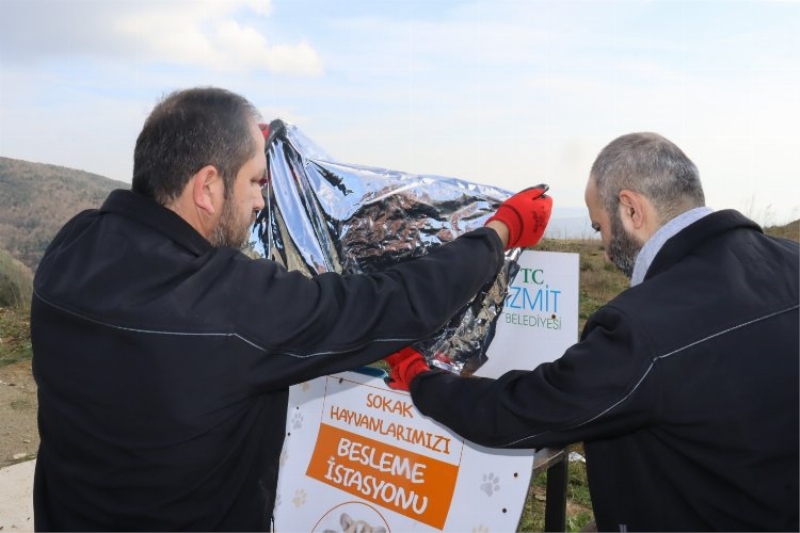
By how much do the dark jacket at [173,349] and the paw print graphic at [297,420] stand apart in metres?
0.97

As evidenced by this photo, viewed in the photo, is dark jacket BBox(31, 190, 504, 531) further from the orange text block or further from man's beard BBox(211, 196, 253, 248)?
the orange text block

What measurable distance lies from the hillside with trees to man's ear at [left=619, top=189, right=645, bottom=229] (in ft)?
84.1

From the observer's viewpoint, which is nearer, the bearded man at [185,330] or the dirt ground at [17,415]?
the bearded man at [185,330]

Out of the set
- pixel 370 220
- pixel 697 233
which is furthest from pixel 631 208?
pixel 370 220

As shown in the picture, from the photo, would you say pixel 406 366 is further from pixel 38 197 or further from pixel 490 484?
pixel 38 197

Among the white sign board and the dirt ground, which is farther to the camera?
the dirt ground

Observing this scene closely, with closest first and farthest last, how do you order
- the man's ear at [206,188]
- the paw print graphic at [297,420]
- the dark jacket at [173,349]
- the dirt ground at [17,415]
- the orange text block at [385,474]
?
1. the dark jacket at [173,349]
2. the man's ear at [206,188]
3. the orange text block at [385,474]
4. the paw print graphic at [297,420]
5. the dirt ground at [17,415]

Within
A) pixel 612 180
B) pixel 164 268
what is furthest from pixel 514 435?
pixel 164 268

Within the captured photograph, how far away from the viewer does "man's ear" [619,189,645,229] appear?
198 centimetres

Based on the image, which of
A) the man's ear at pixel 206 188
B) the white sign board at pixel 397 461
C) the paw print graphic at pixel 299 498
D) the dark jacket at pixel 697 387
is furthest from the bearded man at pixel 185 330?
the paw print graphic at pixel 299 498

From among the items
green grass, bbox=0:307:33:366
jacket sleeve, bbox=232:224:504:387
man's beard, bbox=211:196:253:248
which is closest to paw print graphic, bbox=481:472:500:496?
jacket sleeve, bbox=232:224:504:387

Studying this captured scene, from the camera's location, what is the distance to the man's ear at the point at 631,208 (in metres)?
1.98

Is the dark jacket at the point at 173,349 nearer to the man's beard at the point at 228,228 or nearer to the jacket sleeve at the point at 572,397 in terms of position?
the man's beard at the point at 228,228

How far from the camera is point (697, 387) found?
1609 mm
